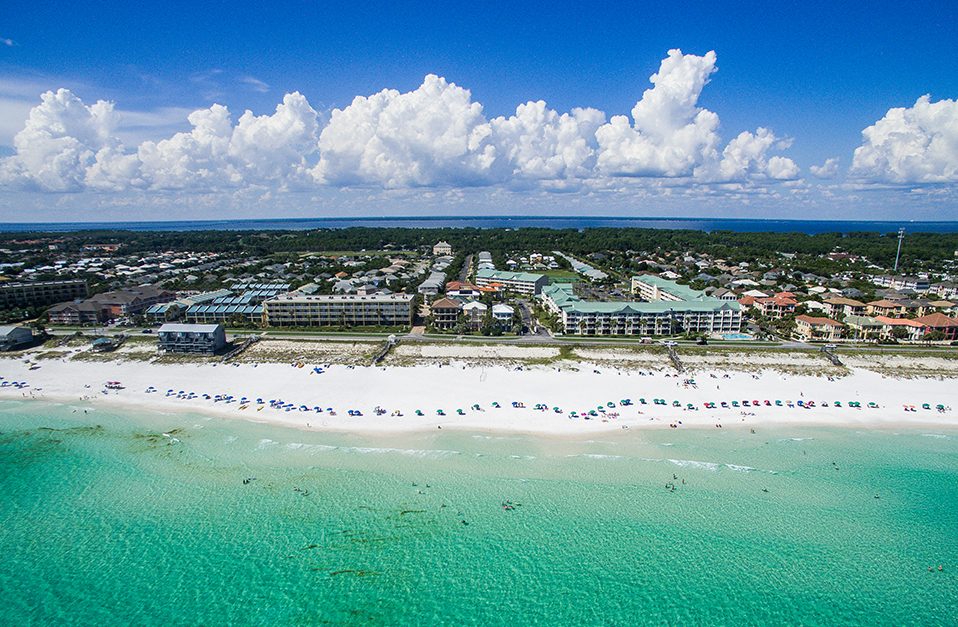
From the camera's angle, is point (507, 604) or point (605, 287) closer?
point (507, 604)

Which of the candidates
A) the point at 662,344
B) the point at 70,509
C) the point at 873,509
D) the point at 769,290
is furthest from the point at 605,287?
the point at 70,509

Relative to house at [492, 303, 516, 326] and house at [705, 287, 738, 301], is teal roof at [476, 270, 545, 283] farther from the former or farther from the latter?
house at [705, 287, 738, 301]

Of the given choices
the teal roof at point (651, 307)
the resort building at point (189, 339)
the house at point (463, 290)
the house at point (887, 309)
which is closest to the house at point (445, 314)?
the teal roof at point (651, 307)

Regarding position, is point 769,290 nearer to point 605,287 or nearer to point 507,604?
point 605,287

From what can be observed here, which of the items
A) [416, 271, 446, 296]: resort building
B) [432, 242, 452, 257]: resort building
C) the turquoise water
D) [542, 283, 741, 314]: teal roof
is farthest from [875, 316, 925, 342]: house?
[432, 242, 452, 257]: resort building

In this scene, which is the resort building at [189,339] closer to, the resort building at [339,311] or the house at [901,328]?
the resort building at [339,311]
